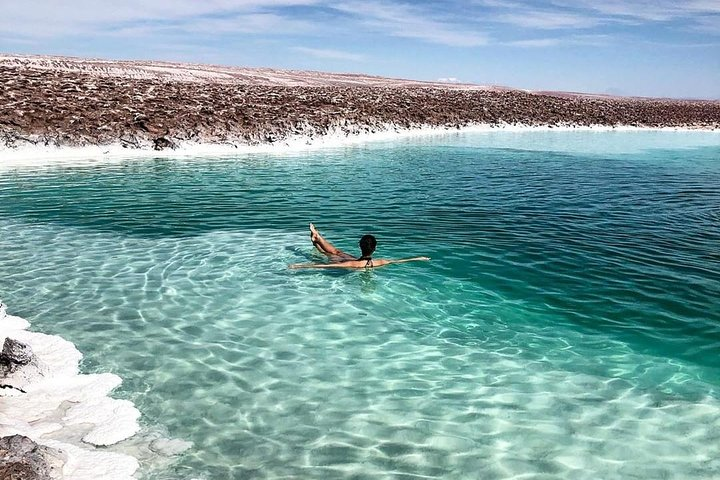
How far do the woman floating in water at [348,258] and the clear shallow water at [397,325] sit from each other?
0.27m

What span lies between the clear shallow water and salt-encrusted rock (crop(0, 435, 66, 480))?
94 centimetres

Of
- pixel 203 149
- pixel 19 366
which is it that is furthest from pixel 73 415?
pixel 203 149

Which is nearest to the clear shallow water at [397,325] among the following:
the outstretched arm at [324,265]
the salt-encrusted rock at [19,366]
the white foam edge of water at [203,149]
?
the outstretched arm at [324,265]

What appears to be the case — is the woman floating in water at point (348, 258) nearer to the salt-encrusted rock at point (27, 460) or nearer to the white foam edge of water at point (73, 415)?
the white foam edge of water at point (73, 415)

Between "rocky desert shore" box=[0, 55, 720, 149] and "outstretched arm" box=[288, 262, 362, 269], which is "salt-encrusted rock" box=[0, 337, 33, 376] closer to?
"outstretched arm" box=[288, 262, 362, 269]

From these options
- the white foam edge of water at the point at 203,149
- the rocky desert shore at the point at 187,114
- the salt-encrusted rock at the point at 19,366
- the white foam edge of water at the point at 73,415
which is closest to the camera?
the white foam edge of water at the point at 73,415

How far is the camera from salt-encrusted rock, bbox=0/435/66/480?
17.5 feet

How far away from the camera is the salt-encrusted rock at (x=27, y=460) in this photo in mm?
5344

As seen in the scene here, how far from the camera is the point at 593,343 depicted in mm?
9664

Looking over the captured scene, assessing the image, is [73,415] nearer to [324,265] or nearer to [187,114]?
[324,265]

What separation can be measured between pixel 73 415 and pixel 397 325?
526 cm

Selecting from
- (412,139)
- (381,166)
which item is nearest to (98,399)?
(381,166)

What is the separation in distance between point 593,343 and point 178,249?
1003cm

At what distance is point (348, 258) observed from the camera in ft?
44.3
